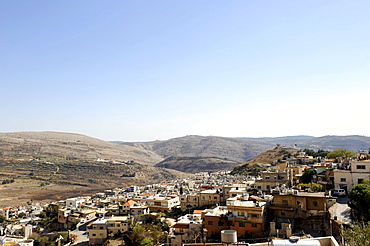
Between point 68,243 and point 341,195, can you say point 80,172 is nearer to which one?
point 68,243

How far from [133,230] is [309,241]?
80.1 ft

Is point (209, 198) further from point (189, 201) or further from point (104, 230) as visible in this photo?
point (104, 230)

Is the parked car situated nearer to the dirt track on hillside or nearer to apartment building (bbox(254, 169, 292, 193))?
apartment building (bbox(254, 169, 292, 193))

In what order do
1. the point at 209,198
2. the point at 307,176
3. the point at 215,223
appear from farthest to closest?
1. the point at 209,198
2. the point at 307,176
3. the point at 215,223

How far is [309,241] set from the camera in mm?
8898

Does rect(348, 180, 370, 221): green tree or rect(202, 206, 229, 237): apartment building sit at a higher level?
rect(348, 180, 370, 221): green tree

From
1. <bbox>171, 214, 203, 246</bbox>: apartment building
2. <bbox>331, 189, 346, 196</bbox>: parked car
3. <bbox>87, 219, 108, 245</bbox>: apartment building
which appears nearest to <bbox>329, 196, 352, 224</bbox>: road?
<bbox>331, 189, 346, 196</bbox>: parked car

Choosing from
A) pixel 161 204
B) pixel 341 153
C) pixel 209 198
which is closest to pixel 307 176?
Result: pixel 209 198

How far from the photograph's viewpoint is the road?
20.3m

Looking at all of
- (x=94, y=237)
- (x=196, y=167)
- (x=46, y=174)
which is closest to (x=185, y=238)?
(x=94, y=237)

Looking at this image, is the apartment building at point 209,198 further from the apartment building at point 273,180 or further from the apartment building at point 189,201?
the apartment building at point 273,180

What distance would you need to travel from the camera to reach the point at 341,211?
22.3m

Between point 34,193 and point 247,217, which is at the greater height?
point 247,217

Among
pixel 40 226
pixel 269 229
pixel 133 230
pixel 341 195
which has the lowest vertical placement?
pixel 40 226
